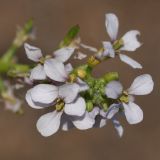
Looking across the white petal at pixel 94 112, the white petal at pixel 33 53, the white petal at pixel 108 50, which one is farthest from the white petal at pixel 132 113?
the white petal at pixel 33 53

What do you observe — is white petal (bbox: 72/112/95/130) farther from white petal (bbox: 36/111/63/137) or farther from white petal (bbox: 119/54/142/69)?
white petal (bbox: 119/54/142/69)

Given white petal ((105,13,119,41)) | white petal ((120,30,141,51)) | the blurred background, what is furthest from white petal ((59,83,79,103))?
the blurred background

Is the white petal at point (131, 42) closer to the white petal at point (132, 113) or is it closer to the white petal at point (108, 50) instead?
the white petal at point (108, 50)

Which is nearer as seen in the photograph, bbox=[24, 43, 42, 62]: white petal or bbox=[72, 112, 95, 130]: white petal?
bbox=[72, 112, 95, 130]: white petal

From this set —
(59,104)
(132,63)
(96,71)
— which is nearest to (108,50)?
(132,63)

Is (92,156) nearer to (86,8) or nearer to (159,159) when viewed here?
(159,159)
